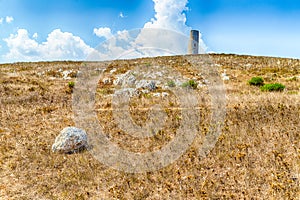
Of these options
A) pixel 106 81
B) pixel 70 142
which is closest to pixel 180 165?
pixel 70 142

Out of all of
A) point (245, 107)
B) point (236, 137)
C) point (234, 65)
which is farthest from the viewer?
point (234, 65)

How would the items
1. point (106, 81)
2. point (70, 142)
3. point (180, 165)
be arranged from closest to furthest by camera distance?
point (180, 165), point (70, 142), point (106, 81)

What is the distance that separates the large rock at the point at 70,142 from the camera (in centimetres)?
903

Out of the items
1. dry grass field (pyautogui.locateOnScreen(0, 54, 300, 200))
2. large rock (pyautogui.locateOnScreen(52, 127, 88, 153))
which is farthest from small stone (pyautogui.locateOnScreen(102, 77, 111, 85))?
large rock (pyautogui.locateOnScreen(52, 127, 88, 153))

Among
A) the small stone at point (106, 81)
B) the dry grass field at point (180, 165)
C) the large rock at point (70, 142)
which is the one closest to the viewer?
the dry grass field at point (180, 165)

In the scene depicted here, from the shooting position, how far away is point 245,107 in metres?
11.7

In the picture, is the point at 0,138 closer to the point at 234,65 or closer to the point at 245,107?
the point at 245,107

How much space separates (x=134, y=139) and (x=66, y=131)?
2583 mm

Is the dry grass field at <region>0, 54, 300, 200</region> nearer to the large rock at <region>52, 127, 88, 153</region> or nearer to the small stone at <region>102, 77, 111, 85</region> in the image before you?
the large rock at <region>52, 127, 88, 153</region>

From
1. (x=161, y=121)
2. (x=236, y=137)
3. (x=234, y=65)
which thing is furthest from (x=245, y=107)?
(x=234, y=65)

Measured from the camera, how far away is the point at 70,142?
29.9 feet

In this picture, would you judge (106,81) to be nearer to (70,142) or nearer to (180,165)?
(70,142)

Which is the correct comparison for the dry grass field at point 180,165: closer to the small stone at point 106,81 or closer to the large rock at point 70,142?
the large rock at point 70,142

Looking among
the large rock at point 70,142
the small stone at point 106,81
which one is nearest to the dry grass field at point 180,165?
the large rock at point 70,142
